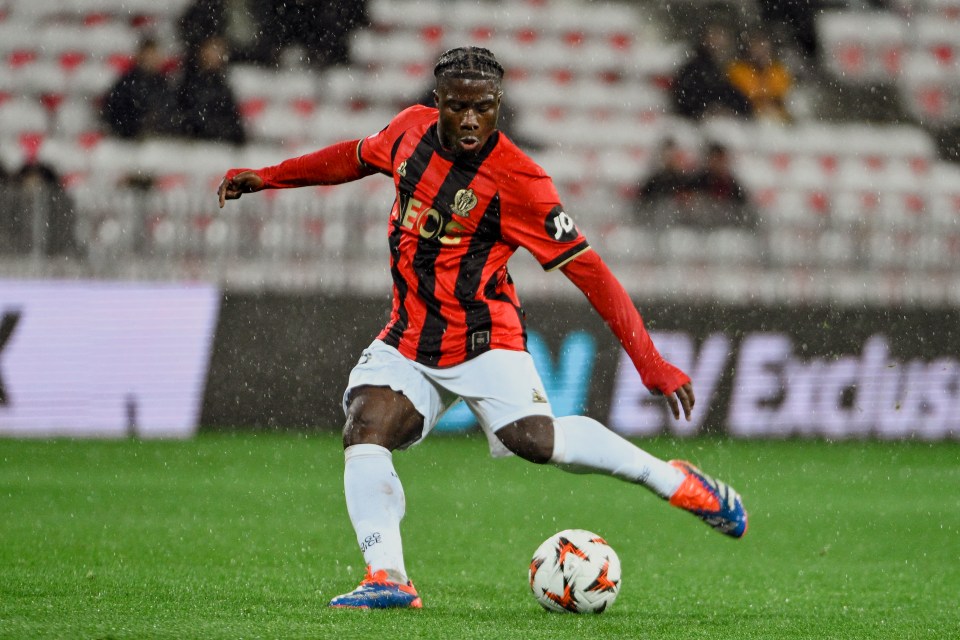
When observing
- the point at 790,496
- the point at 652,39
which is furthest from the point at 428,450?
the point at 652,39

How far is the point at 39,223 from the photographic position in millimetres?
10000

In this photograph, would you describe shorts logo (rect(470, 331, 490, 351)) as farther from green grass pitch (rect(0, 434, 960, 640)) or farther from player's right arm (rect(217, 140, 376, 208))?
green grass pitch (rect(0, 434, 960, 640))

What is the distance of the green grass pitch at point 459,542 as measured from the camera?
439cm

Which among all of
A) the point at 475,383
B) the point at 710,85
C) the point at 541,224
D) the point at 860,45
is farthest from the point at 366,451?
the point at 860,45

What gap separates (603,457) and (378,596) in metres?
0.90

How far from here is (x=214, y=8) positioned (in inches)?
538

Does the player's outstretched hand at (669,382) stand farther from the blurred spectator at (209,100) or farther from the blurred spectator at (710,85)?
the blurred spectator at (710,85)

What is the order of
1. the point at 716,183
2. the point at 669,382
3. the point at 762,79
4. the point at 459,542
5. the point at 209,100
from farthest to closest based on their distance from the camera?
the point at 762,79, the point at 209,100, the point at 716,183, the point at 459,542, the point at 669,382

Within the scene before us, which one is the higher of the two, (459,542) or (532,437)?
(532,437)

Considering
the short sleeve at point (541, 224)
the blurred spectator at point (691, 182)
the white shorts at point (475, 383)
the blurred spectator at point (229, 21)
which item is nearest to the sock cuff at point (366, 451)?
the white shorts at point (475, 383)

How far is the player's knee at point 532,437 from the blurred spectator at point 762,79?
9.54 m

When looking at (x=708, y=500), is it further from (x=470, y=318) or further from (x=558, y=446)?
(x=470, y=318)

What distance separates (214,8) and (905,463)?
749 cm

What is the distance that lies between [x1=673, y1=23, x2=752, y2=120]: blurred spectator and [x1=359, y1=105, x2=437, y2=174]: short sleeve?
8969mm
